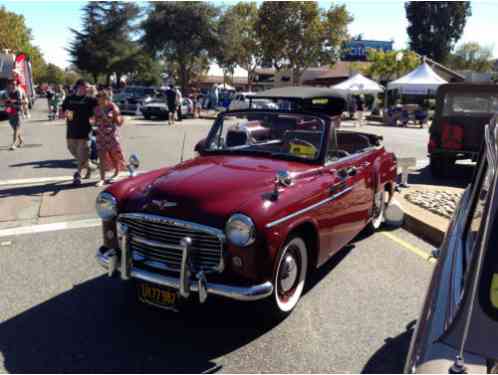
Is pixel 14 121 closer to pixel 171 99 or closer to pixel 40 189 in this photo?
pixel 40 189

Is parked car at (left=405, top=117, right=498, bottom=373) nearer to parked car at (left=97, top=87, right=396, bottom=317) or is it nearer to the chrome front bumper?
the chrome front bumper

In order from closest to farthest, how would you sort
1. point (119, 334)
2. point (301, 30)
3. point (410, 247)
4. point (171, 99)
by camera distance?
point (119, 334) < point (410, 247) < point (171, 99) < point (301, 30)

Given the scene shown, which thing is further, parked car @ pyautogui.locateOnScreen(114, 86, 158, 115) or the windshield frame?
parked car @ pyautogui.locateOnScreen(114, 86, 158, 115)

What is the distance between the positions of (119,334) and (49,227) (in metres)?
3.23

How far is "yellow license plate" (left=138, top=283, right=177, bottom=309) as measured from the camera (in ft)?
11.3

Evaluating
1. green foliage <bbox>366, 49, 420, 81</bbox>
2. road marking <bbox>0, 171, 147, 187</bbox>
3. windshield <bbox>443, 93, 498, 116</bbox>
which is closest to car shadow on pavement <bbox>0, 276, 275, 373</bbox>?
road marking <bbox>0, 171, 147, 187</bbox>

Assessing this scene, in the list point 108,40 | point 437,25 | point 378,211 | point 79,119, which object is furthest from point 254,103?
point 437,25

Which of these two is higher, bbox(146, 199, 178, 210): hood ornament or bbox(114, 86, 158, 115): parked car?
bbox(114, 86, 158, 115): parked car

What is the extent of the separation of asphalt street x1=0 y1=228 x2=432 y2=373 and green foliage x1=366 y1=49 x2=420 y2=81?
3651 cm

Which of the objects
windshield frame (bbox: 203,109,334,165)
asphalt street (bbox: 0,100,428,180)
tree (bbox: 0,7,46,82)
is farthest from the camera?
tree (bbox: 0,7,46,82)

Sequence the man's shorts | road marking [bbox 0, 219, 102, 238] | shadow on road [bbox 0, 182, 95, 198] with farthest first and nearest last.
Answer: the man's shorts < shadow on road [bbox 0, 182, 95, 198] < road marking [bbox 0, 219, 102, 238]

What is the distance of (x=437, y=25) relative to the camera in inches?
2445

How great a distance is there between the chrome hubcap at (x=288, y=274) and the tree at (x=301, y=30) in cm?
4180

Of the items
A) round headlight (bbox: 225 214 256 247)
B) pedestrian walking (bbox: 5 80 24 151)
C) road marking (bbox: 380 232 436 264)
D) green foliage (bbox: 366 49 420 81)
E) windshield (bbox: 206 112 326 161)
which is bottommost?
road marking (bbox: 380 232 436 264)
